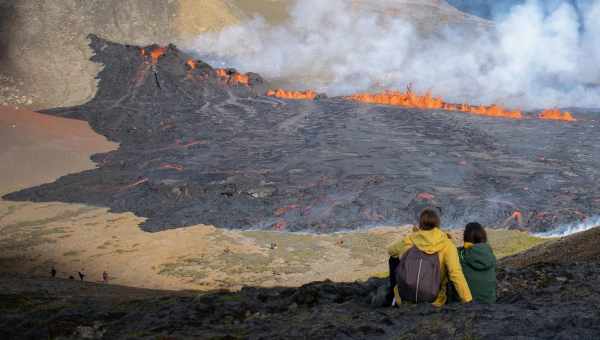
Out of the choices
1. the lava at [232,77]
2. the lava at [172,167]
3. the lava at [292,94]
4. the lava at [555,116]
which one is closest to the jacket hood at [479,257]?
the lava at [172,167]

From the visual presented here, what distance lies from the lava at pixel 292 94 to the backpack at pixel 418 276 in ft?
139

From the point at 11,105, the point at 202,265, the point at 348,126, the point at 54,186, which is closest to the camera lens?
the point at 202,265

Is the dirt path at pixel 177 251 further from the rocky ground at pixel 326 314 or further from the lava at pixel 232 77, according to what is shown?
the lava at pixel 232 77

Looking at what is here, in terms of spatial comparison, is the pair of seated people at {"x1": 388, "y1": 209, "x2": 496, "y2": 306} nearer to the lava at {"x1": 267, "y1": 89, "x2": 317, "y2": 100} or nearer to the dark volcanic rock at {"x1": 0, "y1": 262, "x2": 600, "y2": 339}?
the dark volcanic rock at {"x1": 0, "y1": 262, "x2": 600, "y2": 339}

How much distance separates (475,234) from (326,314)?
200 centimetres

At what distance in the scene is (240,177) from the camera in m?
22.7

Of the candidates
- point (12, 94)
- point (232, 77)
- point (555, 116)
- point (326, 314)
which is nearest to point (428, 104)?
point (555, 116)

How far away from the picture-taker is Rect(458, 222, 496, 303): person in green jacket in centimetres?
553

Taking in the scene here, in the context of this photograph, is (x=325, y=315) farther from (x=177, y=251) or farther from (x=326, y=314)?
(x=177, y=251)

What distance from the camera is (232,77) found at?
5116 centimetres

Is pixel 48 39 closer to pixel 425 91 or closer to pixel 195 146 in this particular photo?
pixel 195 146

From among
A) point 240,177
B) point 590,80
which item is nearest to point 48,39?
point 240,177

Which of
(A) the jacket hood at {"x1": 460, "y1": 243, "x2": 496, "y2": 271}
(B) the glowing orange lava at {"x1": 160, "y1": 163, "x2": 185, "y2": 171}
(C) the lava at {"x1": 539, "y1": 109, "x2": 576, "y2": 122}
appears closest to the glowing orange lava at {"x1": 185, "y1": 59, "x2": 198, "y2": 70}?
(B) the glowing orange lava at {"x1": 160, "y1": 163, "x2": 185, "y2": 171}

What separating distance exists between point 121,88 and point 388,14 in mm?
61500
